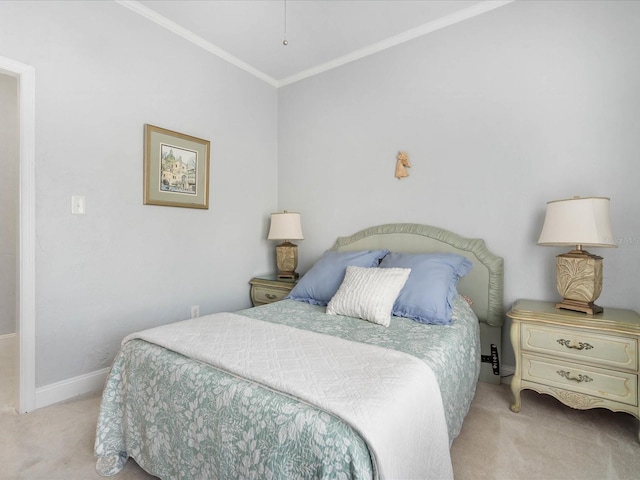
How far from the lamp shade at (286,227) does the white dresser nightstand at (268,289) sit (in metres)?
0.42

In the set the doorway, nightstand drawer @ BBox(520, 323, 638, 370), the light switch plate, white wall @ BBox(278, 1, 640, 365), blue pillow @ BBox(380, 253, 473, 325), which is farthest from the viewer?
the doorway

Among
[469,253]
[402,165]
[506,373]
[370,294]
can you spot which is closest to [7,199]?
[370,294]

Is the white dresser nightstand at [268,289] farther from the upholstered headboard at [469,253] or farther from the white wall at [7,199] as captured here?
the white wall at [7,199]

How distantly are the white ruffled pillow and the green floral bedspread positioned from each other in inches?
2.6

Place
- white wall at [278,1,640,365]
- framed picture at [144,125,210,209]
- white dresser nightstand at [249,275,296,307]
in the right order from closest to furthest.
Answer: white wall at [278,1,640,365]
framed picture at [144,125,210,209]
white dresser nightstand at [249,275,296,307]

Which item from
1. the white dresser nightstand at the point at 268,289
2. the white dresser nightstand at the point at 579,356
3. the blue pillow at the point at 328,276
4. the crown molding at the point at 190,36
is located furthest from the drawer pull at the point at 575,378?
the crown molding at the point at 190,36

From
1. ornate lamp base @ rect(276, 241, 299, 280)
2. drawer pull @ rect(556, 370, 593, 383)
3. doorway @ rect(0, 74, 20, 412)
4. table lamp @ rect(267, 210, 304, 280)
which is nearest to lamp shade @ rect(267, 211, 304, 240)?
table lamp @ rect(267, 210, 304, 280)

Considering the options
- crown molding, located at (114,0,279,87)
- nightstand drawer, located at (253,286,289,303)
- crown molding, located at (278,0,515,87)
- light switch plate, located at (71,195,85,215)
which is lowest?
nightstand drawer, located at (253,286,289,303)

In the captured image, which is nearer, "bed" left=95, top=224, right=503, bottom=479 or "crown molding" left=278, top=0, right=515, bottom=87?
"bed" left=95, top=224, right=503, bottom=479

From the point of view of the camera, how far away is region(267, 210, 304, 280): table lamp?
308cm

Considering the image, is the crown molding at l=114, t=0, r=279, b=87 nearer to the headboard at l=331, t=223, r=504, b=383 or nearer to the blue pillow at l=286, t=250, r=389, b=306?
the blue pillow at l=286, t=250, r=389, b=306

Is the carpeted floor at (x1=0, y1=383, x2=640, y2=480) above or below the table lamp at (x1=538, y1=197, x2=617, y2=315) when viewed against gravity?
below

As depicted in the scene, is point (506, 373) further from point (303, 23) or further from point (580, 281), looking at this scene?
point (303, 23)

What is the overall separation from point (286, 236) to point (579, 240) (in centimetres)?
215
